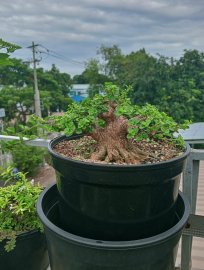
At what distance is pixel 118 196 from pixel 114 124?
23cm

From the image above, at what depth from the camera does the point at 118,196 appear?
70 centimetres

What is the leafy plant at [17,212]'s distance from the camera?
3.67ft

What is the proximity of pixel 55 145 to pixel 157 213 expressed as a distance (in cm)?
41

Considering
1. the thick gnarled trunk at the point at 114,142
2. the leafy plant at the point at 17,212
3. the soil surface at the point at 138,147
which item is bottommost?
the leafy plant at the point at 17,212

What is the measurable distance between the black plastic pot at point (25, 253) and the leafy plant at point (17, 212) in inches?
1.2

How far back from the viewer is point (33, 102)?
15.8m

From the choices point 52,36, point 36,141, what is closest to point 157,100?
point 52,36

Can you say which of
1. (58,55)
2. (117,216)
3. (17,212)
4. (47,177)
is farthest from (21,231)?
(58,55)

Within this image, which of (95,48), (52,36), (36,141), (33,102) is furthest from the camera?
(95,48)

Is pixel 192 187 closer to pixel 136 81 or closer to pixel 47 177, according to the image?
pixel 47 177

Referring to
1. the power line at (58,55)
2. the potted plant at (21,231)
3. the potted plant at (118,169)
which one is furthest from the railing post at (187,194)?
the power line at (58,55)

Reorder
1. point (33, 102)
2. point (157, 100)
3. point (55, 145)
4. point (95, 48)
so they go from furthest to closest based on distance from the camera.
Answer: point (95, 48)
point (33, 102)
point (157, 100)
point (55, 145)

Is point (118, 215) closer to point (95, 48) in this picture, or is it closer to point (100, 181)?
point (100, 181)

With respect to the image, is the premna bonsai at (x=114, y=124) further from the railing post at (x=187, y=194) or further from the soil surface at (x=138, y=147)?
the railing post at (x=187, y=194)
